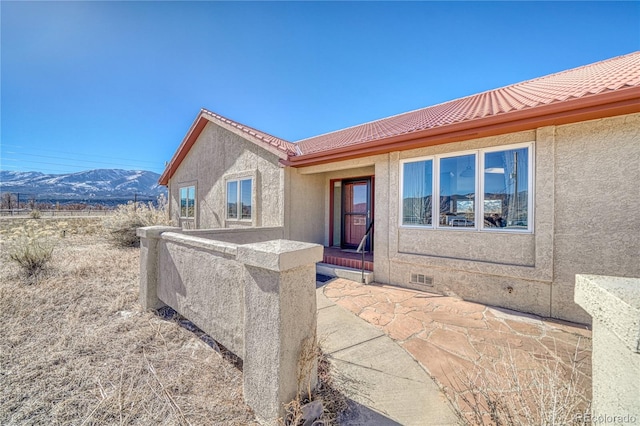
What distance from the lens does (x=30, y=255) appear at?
6574mm

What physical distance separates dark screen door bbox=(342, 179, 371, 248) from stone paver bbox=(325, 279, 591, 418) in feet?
11.9

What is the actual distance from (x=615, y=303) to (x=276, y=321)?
199cm

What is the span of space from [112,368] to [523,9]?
38.4 feet

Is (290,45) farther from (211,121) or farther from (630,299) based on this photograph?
(630,299)

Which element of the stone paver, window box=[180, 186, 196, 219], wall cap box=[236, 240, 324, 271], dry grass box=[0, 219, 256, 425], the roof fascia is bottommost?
dry grass box=[0, 219, 256, 425]

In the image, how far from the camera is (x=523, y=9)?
268 inches

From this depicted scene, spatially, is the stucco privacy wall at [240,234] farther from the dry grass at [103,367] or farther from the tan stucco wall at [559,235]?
the tan stucco wall at [559,235]

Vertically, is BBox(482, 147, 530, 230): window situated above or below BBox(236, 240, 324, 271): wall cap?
above

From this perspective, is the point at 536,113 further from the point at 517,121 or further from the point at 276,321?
the point at 276,321

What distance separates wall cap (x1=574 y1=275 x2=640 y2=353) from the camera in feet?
2.93

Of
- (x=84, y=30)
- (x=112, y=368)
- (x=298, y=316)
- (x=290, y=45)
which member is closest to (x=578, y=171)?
(x=298, y=316)

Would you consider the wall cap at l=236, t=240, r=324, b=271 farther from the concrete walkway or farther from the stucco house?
the stucco house

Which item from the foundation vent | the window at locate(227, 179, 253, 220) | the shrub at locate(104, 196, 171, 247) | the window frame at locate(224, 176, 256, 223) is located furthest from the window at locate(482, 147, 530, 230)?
the shrub at locate(104, 196, 171, 247)

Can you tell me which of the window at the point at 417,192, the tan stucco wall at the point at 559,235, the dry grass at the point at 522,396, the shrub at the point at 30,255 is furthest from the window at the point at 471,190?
the shrub at the point at 30,255
